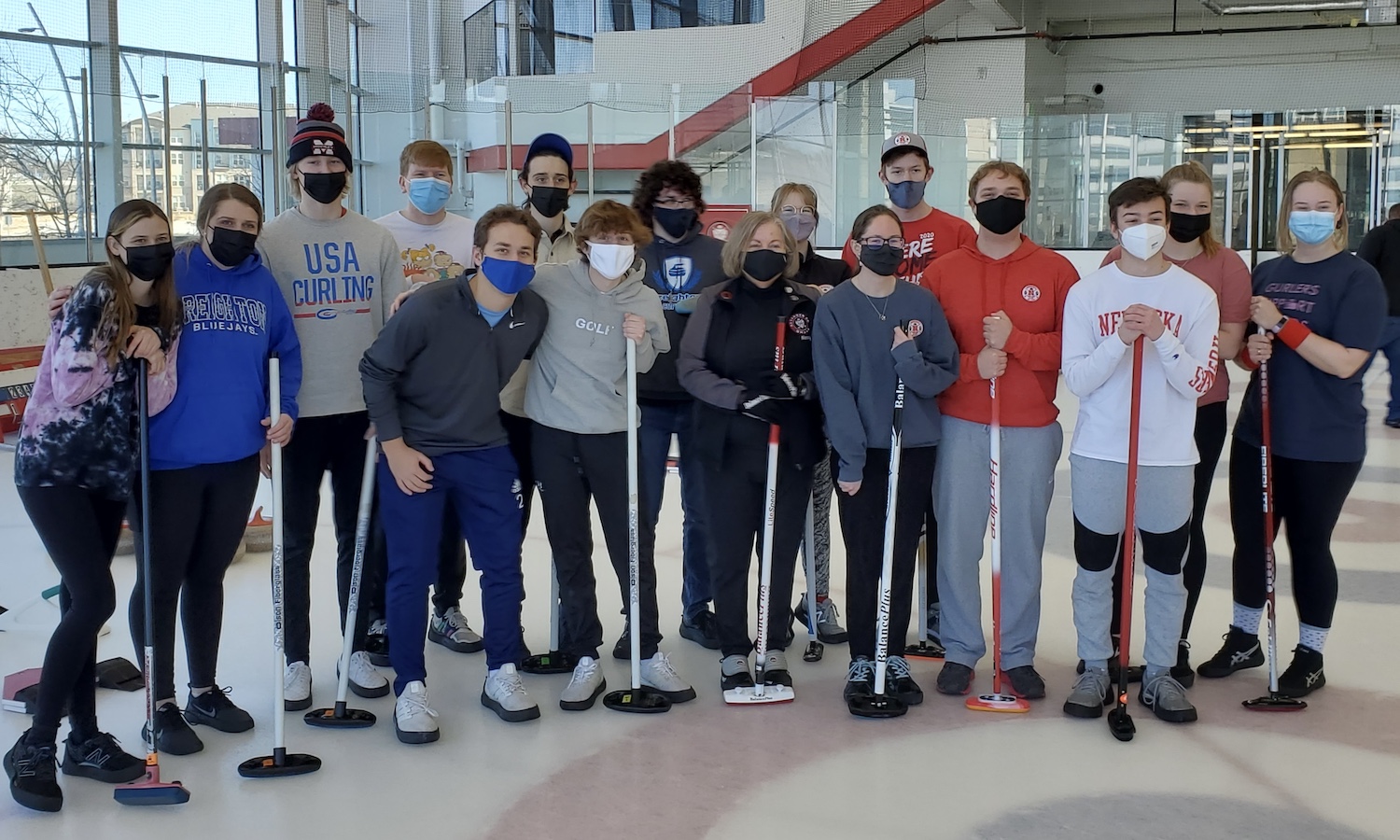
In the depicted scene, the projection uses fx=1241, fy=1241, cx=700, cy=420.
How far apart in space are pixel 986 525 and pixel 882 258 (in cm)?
84

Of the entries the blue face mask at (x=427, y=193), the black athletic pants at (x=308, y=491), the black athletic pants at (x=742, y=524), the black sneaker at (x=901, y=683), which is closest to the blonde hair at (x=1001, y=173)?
the black athletic pants at (x=742, y=524)

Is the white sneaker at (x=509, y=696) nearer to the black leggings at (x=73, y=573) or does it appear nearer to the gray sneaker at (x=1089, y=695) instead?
the black leggings at (x=73, y=573)

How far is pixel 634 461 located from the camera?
11.3 feet

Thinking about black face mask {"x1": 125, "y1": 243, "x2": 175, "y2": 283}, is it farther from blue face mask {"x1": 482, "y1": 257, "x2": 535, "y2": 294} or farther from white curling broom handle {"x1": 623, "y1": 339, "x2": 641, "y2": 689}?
white curling broom handle {"x1": 623, "y1": 339, "x2": 641, "y2": 689}

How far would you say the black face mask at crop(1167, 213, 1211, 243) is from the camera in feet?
11.5

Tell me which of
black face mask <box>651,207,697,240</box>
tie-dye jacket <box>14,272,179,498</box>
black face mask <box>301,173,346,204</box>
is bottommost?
tie-dye jacket <box>14,272,179,498</box>

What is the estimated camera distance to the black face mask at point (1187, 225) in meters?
3.50

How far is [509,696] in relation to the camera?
11.3 ft

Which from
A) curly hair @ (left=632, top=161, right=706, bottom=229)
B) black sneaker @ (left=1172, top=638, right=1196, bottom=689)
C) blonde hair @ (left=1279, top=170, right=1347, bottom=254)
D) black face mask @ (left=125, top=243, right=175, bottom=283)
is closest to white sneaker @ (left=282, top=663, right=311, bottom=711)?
black face mask @ (left=125, top=243, right=175, bottom=283)

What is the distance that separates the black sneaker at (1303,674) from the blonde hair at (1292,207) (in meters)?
1.18

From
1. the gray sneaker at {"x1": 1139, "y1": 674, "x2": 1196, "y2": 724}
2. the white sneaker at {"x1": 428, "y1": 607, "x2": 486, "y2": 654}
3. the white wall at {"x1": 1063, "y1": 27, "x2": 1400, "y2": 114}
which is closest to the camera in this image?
the gray sneaker at {"x1": 1139, "y1": 674, "x2": 1196, "y2": 724}

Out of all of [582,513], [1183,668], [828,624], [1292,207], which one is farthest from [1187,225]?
[582,513]

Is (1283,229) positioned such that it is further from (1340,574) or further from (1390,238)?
(1390,238)

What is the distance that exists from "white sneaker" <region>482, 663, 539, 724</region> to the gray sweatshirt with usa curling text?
1080 millimetres
